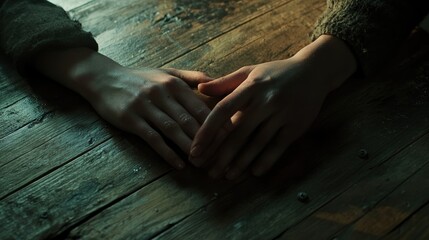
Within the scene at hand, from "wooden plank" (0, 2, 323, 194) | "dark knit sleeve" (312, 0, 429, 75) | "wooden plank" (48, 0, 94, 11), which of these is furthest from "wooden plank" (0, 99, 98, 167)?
"dark knit sleeve" (312, 0, 429, 75)

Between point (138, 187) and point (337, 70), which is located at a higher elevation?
point (337, 70)

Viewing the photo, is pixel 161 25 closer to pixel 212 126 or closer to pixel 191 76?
pixel 191 76

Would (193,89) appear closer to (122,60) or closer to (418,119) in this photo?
(122,60)

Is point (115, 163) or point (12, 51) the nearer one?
point (115, 163)

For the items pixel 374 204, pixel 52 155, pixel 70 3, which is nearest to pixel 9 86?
pixel 52 155

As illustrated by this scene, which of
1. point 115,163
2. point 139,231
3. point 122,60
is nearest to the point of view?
point 139,231

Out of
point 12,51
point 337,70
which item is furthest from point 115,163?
point 337,70

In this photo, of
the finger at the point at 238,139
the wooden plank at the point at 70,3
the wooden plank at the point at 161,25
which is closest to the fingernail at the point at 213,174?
the finger at the point at 238,139
